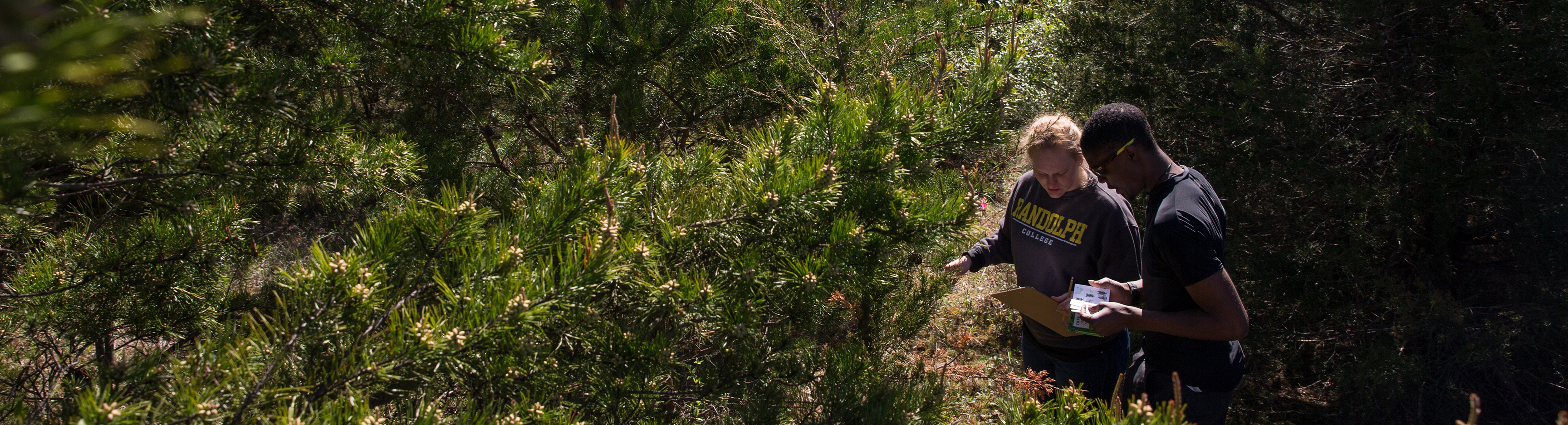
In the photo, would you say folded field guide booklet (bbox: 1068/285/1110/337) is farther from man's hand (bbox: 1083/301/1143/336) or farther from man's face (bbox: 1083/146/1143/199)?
man's face (bbox: 1083/146/1143/199)

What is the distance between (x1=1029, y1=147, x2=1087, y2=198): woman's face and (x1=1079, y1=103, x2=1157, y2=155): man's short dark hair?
0.23 metres

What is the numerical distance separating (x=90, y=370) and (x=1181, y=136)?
470 cm

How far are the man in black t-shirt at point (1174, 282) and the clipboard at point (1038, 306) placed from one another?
0.67ft

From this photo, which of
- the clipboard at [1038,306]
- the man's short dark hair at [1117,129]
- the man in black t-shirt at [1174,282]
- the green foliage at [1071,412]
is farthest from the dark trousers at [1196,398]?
the green foliage at [1071,412]

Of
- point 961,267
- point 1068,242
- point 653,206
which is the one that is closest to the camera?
point 653,206

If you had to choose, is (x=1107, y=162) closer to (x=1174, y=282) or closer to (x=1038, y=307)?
(x=1174, y=282)

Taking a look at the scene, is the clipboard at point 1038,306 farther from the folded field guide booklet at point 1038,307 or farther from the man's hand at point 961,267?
the man's hand at point 961,267

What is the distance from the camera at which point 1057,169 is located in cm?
228

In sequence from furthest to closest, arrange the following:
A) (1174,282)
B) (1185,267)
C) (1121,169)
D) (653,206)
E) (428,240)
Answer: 1. (1121,169)
2. (1174,282)
3. (1185,267)
4. (653,206)
5. (428,240)

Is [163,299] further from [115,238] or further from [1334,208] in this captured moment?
[1334,208]


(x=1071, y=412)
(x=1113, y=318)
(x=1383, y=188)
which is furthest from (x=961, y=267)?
(x=1383, y=188)

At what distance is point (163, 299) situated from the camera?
168 centimetres

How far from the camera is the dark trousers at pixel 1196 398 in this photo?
1.95 m

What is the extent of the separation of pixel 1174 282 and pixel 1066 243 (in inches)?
19.9
